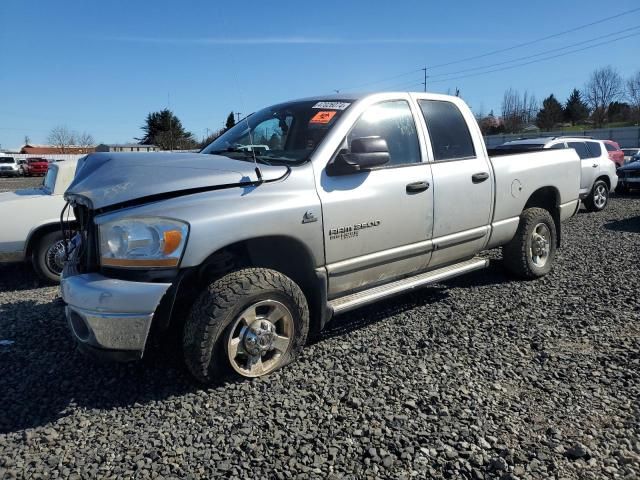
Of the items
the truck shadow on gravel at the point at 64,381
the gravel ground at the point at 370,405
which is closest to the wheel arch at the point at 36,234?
the gravel ground at the point at 370,405

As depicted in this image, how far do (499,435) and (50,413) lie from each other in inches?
A: 104

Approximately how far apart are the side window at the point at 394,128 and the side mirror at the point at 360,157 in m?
0.30

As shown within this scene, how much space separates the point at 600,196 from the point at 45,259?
11.8 meters

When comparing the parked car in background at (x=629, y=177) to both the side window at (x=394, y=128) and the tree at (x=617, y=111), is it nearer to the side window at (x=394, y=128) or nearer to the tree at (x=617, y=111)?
the side window at (x=394, y=128)

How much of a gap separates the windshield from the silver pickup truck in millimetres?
15

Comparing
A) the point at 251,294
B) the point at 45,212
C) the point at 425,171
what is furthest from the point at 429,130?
the point at 45,212

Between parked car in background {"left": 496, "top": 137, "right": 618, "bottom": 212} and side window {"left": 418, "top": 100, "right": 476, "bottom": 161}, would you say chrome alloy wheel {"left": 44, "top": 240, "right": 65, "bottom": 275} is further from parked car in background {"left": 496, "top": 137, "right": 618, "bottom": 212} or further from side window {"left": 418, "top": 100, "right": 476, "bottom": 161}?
parked car in background {"left": 496, "top": 137, "right": 618, "bottom": 212}

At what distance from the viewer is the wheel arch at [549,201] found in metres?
5.66

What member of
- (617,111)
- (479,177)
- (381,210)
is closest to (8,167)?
(479,177)

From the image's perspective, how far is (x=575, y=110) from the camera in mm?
73438

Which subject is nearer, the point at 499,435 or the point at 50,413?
the point at 499,435

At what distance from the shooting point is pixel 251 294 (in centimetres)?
320

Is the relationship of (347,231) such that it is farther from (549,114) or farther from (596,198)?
(549,114)

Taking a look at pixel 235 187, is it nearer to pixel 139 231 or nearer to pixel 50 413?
pixel 139 231
